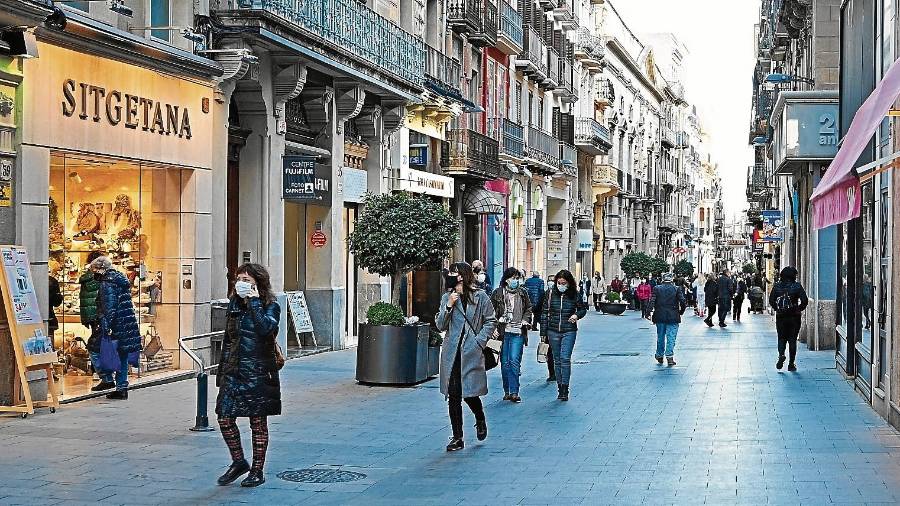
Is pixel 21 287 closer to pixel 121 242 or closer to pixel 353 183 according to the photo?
pixel 121 242

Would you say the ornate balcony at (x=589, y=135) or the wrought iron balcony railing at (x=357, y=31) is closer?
the wrought iron balcony railing at (x=357, y=31)

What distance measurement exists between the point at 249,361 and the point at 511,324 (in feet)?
27.3

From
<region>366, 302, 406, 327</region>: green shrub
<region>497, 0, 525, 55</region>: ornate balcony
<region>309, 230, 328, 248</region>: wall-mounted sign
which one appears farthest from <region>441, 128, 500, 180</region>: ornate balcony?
<region>366, 302, 406, 327</region>: green shrub

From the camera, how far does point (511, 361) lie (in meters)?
17.5

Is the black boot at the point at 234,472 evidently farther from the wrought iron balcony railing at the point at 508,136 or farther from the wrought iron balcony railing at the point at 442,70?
the wrought iron balcony railing at the point at 508,136

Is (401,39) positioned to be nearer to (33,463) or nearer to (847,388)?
(847,388)

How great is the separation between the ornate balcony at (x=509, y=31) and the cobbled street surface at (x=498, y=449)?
A: 23.4 m

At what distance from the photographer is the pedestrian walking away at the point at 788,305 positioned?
21562 millimetres

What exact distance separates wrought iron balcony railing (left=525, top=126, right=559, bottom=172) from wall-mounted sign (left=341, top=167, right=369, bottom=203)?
723 inches

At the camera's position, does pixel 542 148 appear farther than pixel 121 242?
Yes

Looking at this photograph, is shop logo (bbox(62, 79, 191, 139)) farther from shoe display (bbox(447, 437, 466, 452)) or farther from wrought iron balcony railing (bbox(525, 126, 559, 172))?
wrought iron balcony railing (bbox(525, 126, 559, 172))

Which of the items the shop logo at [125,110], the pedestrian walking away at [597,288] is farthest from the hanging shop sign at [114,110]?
the pedestrian walking away at [597,288]

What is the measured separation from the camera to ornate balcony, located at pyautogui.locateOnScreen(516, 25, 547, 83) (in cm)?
4594

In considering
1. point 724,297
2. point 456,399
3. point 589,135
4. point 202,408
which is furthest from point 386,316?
point 589,135
